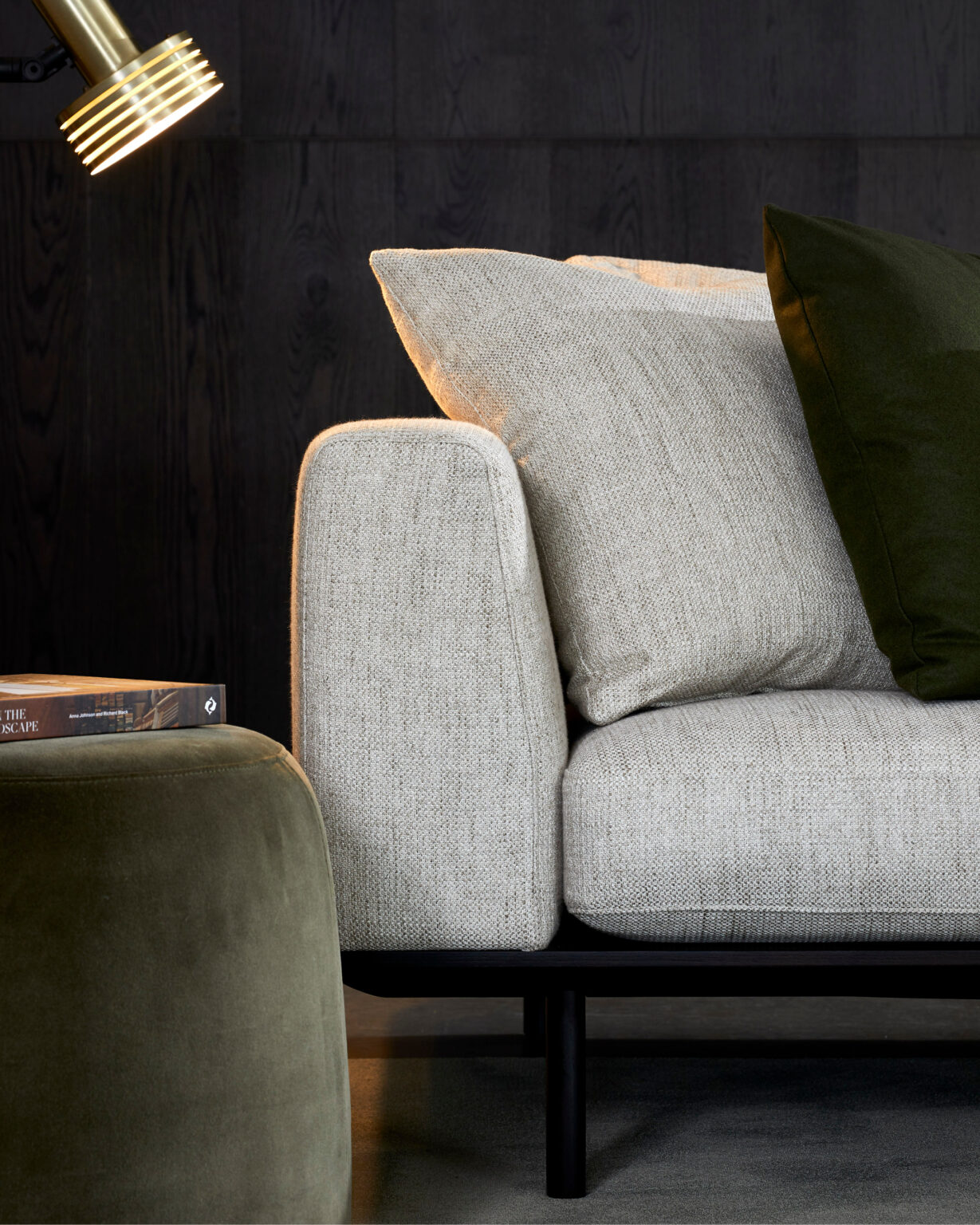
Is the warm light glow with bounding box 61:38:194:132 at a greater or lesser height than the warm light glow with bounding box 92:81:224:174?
greater

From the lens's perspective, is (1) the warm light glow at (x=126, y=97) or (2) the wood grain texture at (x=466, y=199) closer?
(1) the warm light glow at (x=126, y=97)

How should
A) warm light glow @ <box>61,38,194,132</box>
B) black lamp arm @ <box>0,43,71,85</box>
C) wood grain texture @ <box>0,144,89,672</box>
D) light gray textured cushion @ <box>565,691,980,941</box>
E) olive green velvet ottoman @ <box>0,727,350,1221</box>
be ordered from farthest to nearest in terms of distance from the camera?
wood grain texture @ <box>0,144,89,672</box>, black lamp arm @ <box>0,43,71,85</box>, warm light glow @ <box>61,38,194,132</box>, light gray textured cushion @ <box>565,691,980,941</box>, olive green velvet ottoman @ <box>0,727,350,1221</box>

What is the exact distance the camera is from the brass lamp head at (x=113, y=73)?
1.42m

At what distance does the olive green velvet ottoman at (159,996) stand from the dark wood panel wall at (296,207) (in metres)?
1.54

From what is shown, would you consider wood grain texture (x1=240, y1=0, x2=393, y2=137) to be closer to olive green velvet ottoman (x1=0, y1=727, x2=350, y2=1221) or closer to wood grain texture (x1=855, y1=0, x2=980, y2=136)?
wood grain texture (x1=855, y1=0, x2=980, y2=136)

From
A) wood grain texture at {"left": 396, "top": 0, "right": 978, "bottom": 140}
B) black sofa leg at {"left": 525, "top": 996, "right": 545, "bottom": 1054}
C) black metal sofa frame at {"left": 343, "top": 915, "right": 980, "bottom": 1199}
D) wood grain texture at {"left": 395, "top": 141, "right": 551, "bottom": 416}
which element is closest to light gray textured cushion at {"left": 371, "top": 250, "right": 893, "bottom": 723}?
black metal sofa frame at {"left": 343, "top": 915, "right": 980, "bottom": 1199}

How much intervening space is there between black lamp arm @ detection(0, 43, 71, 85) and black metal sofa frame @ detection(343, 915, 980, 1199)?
1.18 metres

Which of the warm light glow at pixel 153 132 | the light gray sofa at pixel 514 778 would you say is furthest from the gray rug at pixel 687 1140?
the warm light glow at pixel 153 132

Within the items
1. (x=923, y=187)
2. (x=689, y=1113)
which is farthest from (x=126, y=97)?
(x=923, y=187)

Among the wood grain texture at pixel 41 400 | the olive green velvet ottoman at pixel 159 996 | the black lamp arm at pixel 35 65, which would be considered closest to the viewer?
the olive green velvet ottoman at pixel 159 996

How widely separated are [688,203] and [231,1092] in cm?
207

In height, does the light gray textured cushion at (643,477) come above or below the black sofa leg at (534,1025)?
above

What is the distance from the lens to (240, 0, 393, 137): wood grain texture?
239 cm

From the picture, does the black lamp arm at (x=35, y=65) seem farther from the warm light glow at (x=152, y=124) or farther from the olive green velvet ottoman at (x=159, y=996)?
the olive green velvet ottoman at (x=159, y=996)
